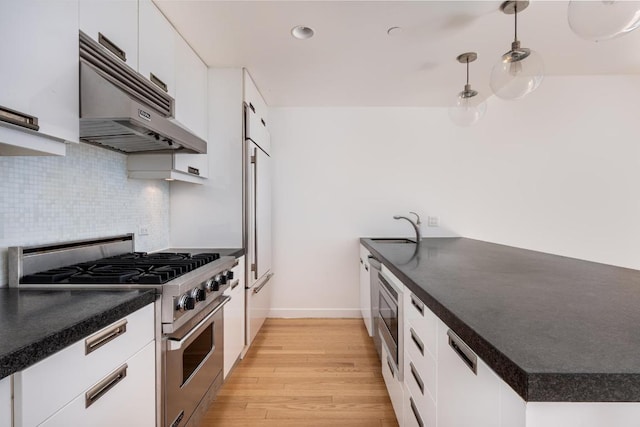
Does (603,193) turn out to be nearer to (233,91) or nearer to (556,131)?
(556,131)

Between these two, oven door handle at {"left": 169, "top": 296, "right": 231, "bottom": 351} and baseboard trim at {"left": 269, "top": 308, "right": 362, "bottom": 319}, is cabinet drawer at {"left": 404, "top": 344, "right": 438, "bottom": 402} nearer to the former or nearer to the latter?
oven door handle at {"left": 169, "top": 296, "right": 231, "bottom": 351}

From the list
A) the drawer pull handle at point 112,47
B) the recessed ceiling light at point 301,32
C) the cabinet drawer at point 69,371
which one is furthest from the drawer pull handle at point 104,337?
the recessed ceiling light at point 301,32

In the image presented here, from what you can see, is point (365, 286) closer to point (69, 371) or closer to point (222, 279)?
point (222, 279)

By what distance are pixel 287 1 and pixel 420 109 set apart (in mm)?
2059

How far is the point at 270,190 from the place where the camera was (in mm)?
3123

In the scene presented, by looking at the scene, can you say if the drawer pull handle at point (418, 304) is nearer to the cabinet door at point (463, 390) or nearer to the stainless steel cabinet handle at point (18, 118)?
the cabinet door at point (463, 390)

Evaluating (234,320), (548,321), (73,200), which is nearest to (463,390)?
(548,321)

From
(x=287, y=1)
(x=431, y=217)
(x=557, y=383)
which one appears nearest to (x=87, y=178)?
(x=287, y=1)

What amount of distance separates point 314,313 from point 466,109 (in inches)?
96.4

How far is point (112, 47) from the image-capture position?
130cm

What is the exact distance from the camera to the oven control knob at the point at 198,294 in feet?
4.43

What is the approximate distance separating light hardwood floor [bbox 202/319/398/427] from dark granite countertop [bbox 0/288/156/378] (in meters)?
1.09

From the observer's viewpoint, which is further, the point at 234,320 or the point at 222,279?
the point at 234,320

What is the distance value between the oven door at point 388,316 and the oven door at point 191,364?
3.10 feet
